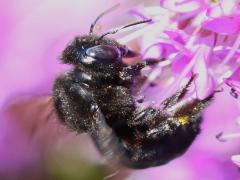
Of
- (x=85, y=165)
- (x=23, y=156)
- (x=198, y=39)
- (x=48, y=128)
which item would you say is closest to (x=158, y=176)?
(x=85, y=165)

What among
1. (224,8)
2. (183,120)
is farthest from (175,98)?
(224,8)

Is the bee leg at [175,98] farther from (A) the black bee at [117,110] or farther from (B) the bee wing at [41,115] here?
(B) the bee wing at [41,115]

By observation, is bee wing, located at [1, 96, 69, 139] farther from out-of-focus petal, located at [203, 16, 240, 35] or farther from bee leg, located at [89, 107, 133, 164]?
out-of-focus petal, located at [203, 16, 240, 35]

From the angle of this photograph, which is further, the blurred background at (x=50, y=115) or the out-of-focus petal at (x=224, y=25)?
the blurred background at (x=50, y=115)

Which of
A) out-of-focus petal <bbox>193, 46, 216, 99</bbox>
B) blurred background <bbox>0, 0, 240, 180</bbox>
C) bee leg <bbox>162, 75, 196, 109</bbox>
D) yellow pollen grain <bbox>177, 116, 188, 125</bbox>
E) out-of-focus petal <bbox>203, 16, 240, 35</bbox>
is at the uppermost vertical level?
out-of-focus petal <bbox>203, 16, 240, 35</bbox>

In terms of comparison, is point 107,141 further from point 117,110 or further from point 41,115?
point 41,115

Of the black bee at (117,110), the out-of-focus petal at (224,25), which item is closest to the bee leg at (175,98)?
the black bee at (117,110)

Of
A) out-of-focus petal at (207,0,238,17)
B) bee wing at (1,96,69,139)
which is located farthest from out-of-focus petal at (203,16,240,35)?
bee wing at (1,96,69,139)
